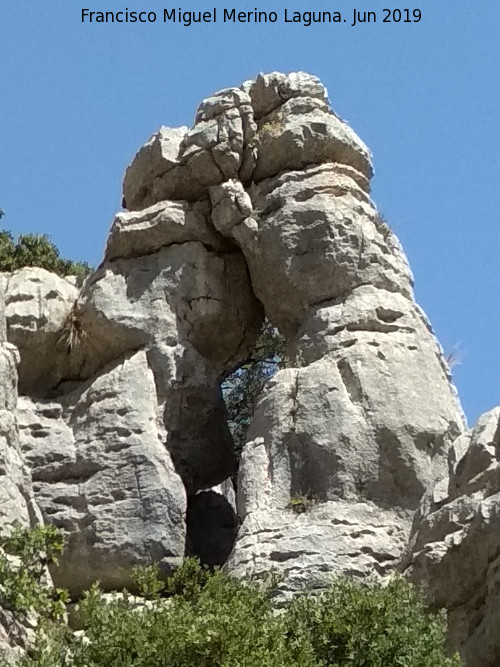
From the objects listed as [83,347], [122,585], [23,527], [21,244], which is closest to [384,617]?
[23,527]

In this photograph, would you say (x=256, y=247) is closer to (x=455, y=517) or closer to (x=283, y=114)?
(x=283, y=114)

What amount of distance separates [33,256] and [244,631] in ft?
41.4

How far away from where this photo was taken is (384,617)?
13805 mm

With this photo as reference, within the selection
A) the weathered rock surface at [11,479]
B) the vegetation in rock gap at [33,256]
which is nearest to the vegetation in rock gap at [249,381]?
the vegetation in rock gap at [33,256]

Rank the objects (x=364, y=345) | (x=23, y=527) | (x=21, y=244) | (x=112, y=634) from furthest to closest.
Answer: (x=21, y=244)
(x=364, y=345)
(x=23, y=527)
(x=112, y=634)

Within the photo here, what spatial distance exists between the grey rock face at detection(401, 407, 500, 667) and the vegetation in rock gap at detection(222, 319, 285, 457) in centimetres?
1122

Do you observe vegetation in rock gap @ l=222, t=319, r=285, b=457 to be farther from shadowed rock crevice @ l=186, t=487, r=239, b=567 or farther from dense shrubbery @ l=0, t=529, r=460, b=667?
dense shrubbery @ l=0, t=529, r=460, b=667

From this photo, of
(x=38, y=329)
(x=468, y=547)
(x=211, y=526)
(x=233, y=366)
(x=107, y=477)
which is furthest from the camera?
(x=233, y=366)

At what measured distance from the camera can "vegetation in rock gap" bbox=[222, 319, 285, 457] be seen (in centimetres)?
2814

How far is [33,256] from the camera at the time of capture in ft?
79.8

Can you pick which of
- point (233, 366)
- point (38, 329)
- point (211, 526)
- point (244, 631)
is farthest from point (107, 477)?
point (244, 631)

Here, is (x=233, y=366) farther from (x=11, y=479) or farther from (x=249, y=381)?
(x=11, y=479)

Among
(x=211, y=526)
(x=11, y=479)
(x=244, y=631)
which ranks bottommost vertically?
(x=244, y=631)

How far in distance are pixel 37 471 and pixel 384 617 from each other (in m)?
8.00
